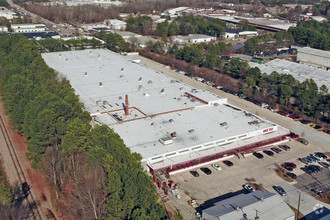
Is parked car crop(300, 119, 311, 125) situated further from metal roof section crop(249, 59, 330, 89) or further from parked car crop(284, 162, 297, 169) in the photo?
parked car crop(284, 162, 297, 169)

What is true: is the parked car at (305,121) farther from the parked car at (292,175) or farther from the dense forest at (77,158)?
the dense forest at (77,158)

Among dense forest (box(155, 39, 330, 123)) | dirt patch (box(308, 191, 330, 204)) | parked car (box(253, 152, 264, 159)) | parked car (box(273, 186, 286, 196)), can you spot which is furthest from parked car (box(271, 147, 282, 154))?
dense forest (box(155, 39, 330, 123))

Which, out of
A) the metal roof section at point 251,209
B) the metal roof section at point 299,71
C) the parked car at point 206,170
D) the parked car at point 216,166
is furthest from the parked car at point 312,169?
the metal roof section at point 299,71

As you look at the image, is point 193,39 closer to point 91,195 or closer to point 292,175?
point 292,175

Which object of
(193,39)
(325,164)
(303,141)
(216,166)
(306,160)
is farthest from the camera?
(193,39)

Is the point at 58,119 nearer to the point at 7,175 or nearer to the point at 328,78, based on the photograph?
the point at 7,175

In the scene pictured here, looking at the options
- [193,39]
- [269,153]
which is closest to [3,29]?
[193,39]
